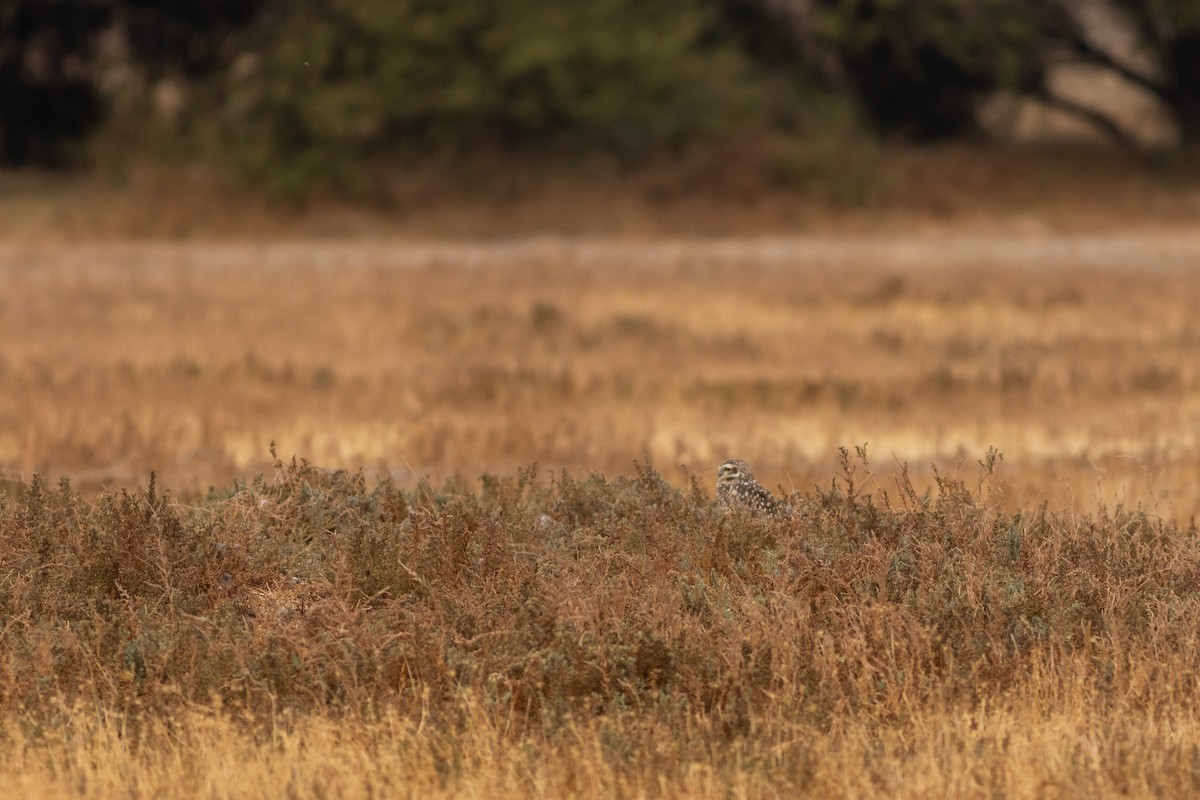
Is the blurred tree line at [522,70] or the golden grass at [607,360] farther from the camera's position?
the blurred tree line at [522,70]

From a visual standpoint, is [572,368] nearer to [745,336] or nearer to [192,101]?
[745,336]

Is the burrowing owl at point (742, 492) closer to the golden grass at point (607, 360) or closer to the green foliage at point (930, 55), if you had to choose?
the golden grass at point (607, 360)

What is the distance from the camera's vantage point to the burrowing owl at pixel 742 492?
8.33 meters

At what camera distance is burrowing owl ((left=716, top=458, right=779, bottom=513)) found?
8.33 metres

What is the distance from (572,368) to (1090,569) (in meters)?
8.14

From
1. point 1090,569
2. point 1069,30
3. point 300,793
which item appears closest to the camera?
point 300,793

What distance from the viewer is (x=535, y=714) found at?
645cm

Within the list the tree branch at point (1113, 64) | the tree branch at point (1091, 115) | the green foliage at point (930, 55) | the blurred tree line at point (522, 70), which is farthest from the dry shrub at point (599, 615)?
the tree branch at point (1091, 115)

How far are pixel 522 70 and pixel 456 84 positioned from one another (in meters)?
0.95

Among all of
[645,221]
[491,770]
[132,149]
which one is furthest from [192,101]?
[491,770]

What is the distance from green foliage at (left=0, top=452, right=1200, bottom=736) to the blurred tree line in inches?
777

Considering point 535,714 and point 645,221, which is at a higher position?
point 645,221

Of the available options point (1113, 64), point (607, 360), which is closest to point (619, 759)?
point (607, 360)

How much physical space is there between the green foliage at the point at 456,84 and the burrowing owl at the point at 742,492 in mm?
19238
